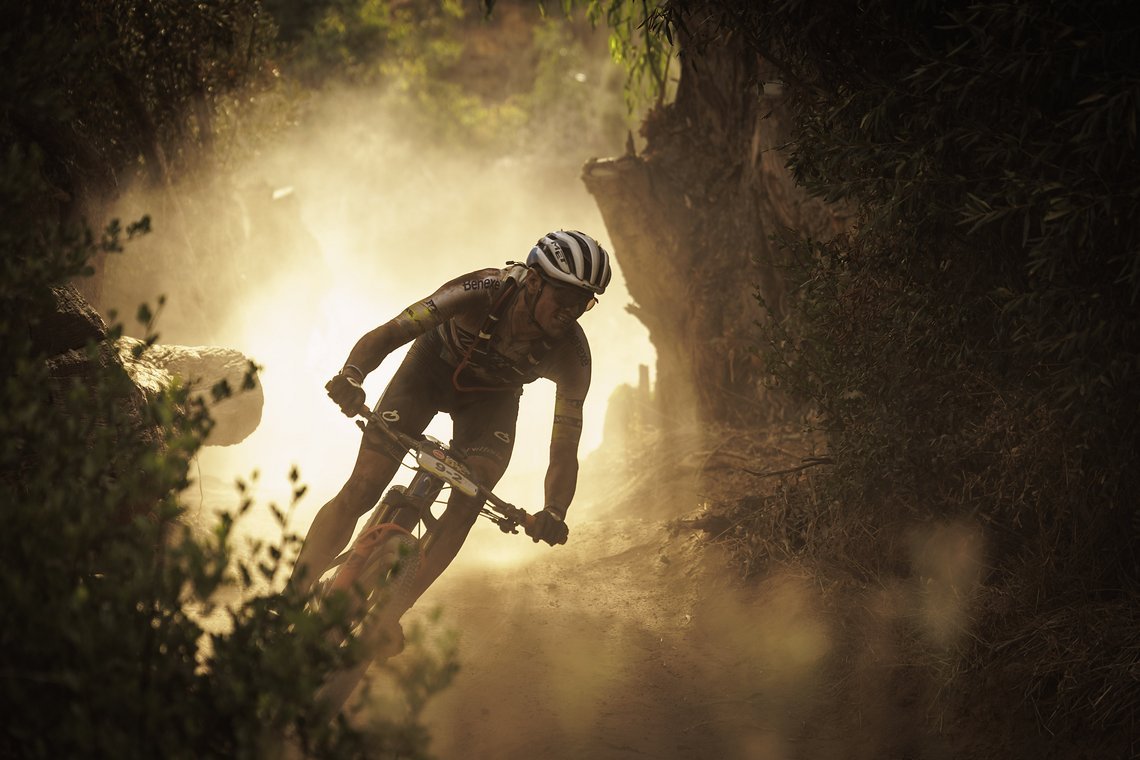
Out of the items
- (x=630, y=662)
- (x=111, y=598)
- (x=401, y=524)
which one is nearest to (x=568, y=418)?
(x=401, y=524)

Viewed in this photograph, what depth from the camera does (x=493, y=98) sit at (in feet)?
146

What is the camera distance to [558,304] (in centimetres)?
634

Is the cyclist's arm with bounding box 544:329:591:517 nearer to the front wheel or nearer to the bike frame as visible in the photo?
the bike frame

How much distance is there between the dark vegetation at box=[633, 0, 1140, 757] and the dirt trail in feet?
2.57

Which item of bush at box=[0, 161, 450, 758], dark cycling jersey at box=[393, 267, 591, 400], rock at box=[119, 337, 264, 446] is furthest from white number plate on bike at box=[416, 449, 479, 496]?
rock at box=[119, 337, 264, 446]

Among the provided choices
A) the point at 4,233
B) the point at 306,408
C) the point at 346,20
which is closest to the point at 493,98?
the point at 346,20

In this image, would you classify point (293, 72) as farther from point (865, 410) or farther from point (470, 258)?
point (865, 410)

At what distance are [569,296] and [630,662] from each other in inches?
111

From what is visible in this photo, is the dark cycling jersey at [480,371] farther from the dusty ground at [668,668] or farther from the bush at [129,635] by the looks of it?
the bush at [129,635]

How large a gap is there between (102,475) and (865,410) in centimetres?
506

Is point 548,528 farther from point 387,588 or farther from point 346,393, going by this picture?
point 346,393

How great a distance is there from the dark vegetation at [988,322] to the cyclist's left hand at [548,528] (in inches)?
95.9

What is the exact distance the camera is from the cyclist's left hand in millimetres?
5695

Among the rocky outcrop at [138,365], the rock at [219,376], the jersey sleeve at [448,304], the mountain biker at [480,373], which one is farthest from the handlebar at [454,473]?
the rock at [219,376]
